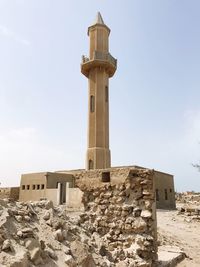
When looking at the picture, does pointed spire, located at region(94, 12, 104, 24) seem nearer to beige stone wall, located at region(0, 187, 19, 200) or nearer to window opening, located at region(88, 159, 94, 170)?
window opening, located at region(88, 159, 94, 170)

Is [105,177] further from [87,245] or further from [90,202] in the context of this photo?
[87,245]

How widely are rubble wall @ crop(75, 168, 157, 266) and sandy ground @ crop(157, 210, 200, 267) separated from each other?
2252 millimetres

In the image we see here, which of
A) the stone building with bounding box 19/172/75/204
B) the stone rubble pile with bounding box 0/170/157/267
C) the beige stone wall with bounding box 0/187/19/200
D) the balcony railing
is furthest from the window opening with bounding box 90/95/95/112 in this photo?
the stone rubble pile with bounding box 0/170/157/267

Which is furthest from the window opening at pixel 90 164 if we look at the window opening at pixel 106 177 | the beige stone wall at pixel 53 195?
the window opening at pixel 106 177

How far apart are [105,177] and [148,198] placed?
1.29m

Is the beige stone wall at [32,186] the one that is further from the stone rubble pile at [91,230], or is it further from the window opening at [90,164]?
the stone rubble pile at [91,230]

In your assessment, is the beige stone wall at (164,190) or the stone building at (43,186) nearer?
the stone building at (43,186)

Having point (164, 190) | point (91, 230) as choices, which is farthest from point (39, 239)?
point (164, 190)

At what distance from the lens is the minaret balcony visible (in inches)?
861

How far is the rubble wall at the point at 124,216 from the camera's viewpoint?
553 cm

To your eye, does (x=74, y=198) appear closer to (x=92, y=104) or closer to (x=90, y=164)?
(x=90, y=164)

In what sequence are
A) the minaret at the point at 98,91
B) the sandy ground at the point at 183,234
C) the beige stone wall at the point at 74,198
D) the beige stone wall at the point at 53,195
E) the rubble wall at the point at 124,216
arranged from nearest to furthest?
the rubble wall at the point at 124,216 → the sandy ground at the point at 183,234 → the beige stone wall at the point at 74,198 → the beige stone wall at the point at 53,195 → the minaret at the point at 98,91

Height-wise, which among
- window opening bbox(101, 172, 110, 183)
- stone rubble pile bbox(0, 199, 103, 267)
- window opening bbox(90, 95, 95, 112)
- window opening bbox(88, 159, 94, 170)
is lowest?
stone rubble pile bbox(0, 199, 103, 267)

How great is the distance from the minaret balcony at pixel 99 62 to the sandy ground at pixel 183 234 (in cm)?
1320
